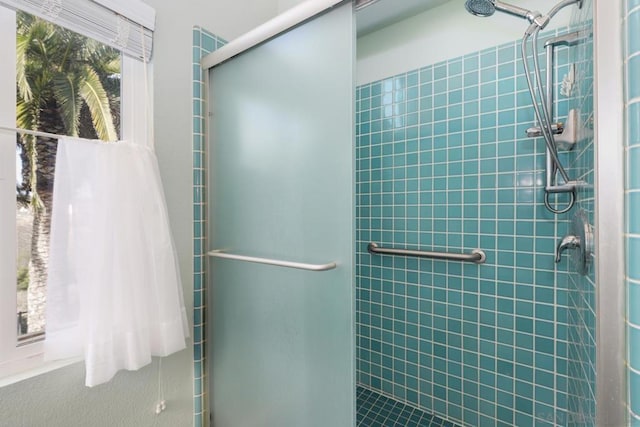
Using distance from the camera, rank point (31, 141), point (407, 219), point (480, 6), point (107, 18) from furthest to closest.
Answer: point (407, 219) → point (480, 6) → point (107, 18) → point (31, 141)

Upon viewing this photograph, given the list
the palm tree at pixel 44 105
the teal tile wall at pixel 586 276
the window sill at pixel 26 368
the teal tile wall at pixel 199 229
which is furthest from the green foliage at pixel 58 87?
the teal tile wall at pixel 586 276

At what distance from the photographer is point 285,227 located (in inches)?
39.3

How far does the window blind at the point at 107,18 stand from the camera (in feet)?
2.71

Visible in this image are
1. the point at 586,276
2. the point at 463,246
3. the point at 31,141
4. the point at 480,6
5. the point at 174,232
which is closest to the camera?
the point at 586,276

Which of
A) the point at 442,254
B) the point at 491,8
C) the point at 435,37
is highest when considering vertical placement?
the point at 435,37

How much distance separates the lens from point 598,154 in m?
0.52

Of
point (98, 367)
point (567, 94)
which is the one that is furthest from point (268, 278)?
point (567, 94)

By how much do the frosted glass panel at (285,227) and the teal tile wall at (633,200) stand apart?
0.53 metres

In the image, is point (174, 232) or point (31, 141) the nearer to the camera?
point (31, 141)

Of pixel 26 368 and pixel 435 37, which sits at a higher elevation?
pixel 435 37

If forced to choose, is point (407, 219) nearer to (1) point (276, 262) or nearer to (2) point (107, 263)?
(1) point (276, 262)

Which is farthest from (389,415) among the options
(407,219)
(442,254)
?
(407,219)

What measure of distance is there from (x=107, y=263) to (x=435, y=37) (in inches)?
71.9

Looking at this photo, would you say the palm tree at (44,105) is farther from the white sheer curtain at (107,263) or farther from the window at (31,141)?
the white sheer curtain at (107,263)
